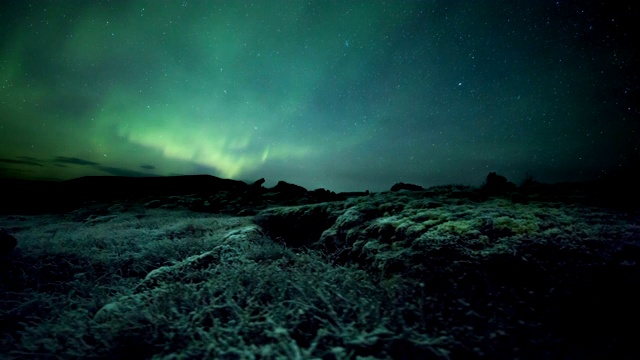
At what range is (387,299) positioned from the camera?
2840mm

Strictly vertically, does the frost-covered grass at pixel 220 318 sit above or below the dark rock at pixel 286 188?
below

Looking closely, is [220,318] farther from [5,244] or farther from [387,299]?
[5,244]

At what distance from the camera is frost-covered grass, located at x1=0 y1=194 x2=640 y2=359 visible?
2.23 m

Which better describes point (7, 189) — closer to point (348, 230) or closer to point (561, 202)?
point (348, 230)

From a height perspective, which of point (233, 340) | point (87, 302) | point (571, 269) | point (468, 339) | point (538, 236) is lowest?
point (87, 302)

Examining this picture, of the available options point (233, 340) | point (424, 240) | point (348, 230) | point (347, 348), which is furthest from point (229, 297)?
point (348, 230)

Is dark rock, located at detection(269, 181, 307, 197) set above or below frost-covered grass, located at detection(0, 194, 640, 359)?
above

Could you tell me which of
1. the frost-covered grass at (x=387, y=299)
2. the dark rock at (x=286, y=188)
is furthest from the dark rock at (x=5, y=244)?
the dark rock at (x=286, y=188)

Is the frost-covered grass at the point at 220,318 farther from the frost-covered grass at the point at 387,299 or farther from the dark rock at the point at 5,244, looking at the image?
the dark rock at the point at 5,244

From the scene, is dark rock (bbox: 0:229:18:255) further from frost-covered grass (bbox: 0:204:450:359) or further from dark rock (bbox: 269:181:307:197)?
dark rock (bbox: 269:181:307:197)

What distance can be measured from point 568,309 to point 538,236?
1357 mm

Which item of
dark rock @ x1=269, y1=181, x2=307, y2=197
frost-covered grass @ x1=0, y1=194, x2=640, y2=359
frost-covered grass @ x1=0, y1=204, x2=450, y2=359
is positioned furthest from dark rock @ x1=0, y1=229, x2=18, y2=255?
dark rock @ x1=269, y1=181, x2=307, y2=197

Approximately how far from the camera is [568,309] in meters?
2.54

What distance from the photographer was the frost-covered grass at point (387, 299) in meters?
2.23
